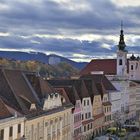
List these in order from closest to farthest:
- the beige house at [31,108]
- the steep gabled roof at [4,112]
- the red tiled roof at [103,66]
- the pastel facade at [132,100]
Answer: the steep gabled roof at [4,112]
the beige house at [31,108]
the pastel facade at [132,100]
the red tiled roof at [103,66]

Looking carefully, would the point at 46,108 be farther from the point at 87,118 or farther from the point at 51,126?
the point at 87,118

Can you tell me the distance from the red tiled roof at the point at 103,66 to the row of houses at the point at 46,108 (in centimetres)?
7763

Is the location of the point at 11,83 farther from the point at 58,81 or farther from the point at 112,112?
the point at 112,112

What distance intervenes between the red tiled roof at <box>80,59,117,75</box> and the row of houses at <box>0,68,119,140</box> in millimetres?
77631

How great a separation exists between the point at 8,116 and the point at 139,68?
150 m

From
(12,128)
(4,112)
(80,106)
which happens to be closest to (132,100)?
(80,106)

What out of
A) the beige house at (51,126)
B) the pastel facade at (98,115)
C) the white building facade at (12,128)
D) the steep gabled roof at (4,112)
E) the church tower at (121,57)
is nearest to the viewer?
the white building facade at (12,128)

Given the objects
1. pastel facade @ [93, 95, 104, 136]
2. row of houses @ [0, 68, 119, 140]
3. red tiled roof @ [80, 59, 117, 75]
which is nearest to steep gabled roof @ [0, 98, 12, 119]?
row of houses @ [0, 68, 119, 140]

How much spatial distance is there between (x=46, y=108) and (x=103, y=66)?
121 m

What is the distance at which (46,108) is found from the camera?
194ft

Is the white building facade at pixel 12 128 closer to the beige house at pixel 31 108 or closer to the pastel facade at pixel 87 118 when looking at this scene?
the beige house at pixel 31 108

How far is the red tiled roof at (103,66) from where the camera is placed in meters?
175

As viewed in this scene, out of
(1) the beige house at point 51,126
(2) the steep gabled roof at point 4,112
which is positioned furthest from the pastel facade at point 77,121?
(2) the steep gabled roof at point 4,112

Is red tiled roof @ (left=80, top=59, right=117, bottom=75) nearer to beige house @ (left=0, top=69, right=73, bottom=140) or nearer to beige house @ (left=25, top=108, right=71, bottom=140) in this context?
beige house @ (left=25, top=108, right=71, bottom=140)
